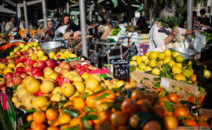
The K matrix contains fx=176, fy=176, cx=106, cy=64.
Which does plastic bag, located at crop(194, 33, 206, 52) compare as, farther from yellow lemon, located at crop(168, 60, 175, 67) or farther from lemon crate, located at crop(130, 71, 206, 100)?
lemon crate, located at crop(130, 71, 206, 100)

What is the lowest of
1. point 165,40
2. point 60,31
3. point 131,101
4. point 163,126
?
point 163,126

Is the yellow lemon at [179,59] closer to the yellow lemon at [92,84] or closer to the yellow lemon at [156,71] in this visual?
the yellow lemon at [156,71]

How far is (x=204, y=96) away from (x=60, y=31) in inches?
249

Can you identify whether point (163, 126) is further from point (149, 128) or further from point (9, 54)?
point (9, 54)

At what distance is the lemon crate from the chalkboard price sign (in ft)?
0.70

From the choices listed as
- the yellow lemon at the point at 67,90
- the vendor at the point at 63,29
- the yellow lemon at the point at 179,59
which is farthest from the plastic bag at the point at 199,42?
the vendor at the point at 63,29

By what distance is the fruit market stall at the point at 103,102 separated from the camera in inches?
58.6

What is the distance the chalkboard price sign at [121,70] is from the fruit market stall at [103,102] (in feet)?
0.70

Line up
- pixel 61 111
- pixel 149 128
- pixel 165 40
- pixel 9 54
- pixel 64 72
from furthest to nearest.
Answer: pixel 9 54
pixel 165 40
pixel 64 72
pixel 61 111
pixel 149 128

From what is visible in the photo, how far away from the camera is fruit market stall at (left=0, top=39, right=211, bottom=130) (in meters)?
1.49

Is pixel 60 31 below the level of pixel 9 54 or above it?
above

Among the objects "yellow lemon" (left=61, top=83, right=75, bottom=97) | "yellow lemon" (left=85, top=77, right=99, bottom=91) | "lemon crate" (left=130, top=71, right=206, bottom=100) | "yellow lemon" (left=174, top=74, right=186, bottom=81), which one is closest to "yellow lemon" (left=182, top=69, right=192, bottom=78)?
"yellow lemon" (left=174, top=74, right=186, bottom=81)

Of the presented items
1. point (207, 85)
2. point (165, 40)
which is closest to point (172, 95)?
point (207, 85)

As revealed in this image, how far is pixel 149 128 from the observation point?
1.29 m
